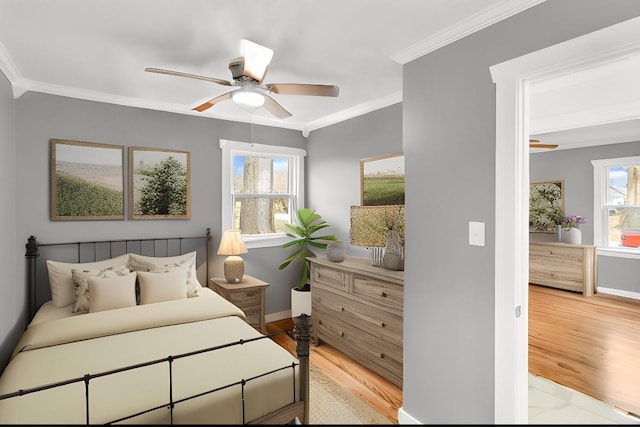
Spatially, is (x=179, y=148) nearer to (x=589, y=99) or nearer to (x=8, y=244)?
(x=8, y=244)

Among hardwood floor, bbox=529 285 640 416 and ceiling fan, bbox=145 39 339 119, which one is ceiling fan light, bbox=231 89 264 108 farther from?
hardwood floor, bbox=529 285 640 416

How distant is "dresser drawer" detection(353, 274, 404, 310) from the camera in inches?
109

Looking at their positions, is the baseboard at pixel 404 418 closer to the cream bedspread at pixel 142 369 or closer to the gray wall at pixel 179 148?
the cream bedspread at pixel 142 369

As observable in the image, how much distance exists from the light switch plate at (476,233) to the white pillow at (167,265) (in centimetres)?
253

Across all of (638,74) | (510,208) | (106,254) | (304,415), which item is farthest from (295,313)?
(638,74)

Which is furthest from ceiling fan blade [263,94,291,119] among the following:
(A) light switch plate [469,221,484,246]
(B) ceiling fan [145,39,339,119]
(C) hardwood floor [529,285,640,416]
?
(C) hardwood floor [529,285,640,416]

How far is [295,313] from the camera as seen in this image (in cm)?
428

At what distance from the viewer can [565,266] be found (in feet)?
19.1

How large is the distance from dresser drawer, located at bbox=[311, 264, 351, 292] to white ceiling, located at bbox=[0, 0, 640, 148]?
1768mm

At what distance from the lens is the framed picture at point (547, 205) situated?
6.30 meters

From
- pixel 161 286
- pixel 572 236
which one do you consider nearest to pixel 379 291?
pixel 161 286

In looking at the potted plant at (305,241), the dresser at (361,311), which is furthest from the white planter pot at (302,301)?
the dresser at (361,311)

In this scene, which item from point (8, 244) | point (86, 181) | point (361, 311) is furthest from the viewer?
point (86, 181)

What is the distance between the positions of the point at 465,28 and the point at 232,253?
2969 mm
